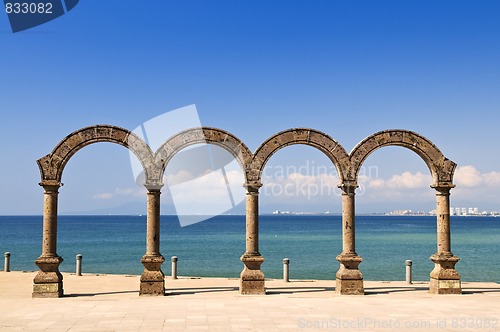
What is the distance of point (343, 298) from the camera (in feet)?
52.7

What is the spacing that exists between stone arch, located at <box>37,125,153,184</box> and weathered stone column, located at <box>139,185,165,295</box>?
1.03 meters

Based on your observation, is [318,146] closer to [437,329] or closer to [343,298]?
[343,298]

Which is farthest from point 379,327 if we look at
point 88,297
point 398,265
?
point 398,265

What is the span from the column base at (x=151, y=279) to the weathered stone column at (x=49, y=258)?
9.04 ft

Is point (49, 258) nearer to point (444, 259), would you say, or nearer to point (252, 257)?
point (252, 257)

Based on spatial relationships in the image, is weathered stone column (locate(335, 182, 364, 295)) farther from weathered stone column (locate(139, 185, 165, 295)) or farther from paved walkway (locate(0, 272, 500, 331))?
weathered stone column (locate(139, 185, 165, 295))

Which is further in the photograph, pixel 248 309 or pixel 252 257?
pixel 252 257

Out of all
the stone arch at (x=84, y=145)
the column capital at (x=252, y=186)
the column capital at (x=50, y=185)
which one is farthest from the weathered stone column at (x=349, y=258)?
the column capital at (x=50, y=185)

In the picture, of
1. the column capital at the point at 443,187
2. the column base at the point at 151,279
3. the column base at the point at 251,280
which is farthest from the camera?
the column capital at the point at 443,187

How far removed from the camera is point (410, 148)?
1745cm

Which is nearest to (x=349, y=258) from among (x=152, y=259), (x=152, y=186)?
(x=152, y=259)

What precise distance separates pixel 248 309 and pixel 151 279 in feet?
13.2

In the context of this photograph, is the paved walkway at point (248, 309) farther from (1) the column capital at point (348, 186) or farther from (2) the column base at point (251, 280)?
(1) the column capital at point (348, 186)

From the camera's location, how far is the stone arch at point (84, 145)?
1648 cm
